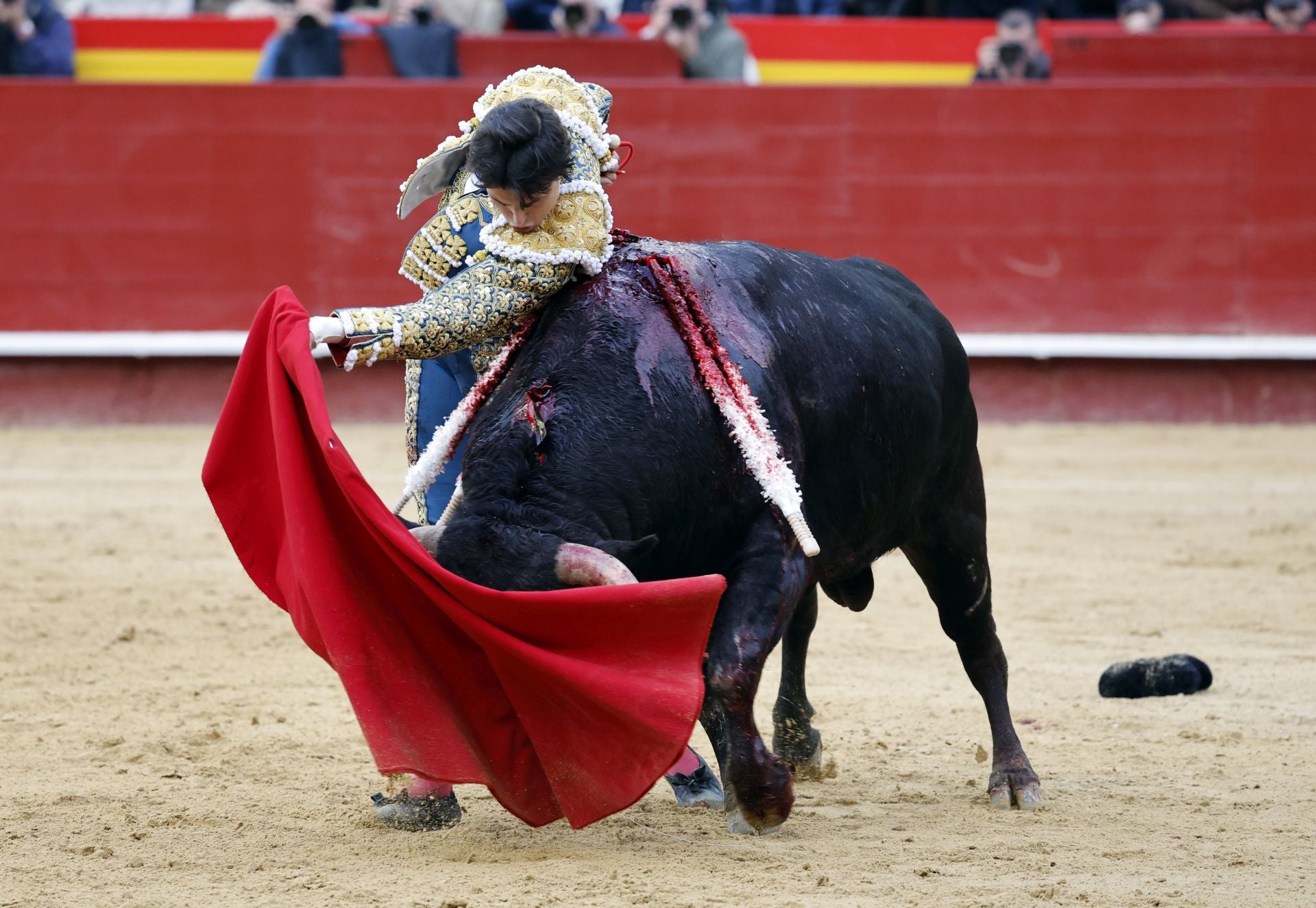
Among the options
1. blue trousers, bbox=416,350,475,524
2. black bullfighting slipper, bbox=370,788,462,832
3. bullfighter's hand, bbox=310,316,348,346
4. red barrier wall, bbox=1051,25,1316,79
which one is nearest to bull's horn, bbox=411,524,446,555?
bullfighter's hand, bbox=310,316,348,346

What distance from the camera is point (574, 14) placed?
26.3ft

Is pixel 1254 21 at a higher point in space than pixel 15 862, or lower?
higher

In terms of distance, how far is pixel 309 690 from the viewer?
3.87 meters

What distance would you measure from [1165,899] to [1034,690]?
1.54 metres

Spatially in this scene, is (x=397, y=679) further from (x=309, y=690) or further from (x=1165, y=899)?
(x=309, y=690)

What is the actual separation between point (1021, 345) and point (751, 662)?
5.81 metres

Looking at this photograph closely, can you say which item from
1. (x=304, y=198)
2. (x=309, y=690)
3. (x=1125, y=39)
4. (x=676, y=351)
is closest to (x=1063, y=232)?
(x=1125, y=39)

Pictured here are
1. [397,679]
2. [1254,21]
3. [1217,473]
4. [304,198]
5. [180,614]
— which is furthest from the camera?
[1254,21]

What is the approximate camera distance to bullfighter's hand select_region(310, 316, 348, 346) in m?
2.43

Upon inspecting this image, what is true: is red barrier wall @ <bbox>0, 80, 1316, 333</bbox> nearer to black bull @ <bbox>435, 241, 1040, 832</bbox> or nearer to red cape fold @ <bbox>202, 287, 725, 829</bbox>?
black bull @ <bbox>435, 241, 1040, 832</bbox>

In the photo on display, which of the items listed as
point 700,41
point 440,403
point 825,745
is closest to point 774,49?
point 700,41

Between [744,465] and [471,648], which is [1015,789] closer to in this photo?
[744,465]

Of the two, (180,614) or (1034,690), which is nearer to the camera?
(1034,690)

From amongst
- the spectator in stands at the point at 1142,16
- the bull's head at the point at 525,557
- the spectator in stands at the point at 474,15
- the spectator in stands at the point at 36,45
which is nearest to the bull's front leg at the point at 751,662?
the bull's head at the point at 525,557
